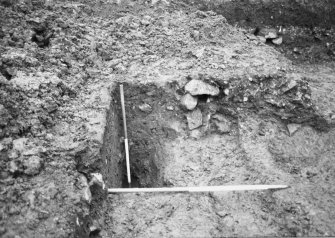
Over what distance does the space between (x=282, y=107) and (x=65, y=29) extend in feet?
9.44

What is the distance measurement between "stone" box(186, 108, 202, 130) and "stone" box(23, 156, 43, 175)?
5.76ft

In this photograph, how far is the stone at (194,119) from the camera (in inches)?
151

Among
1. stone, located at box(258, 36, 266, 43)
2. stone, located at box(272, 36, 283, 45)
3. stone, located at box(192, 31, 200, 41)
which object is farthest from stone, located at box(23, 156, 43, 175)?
stone, located at box(272, 36, 283, 45)

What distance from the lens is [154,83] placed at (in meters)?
3.82

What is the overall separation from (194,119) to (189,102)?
216mm

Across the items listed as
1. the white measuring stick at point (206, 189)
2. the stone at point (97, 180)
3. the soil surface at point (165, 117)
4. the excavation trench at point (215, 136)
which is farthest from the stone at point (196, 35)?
the stone at point (97, 180)

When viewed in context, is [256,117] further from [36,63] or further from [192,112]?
[36,63]

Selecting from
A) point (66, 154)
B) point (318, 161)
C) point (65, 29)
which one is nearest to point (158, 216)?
point (66, 154)

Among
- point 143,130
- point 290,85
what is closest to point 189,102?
point 143,130

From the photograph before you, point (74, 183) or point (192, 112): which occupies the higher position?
point (192, 112)

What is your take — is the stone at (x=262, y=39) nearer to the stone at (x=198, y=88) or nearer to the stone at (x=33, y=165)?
the stone at (x=198, y=88)

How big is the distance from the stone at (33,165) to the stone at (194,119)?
176 centimetres

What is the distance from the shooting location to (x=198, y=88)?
3.79 m

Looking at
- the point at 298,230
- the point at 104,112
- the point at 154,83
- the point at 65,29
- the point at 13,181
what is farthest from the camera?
the point at 65,29
